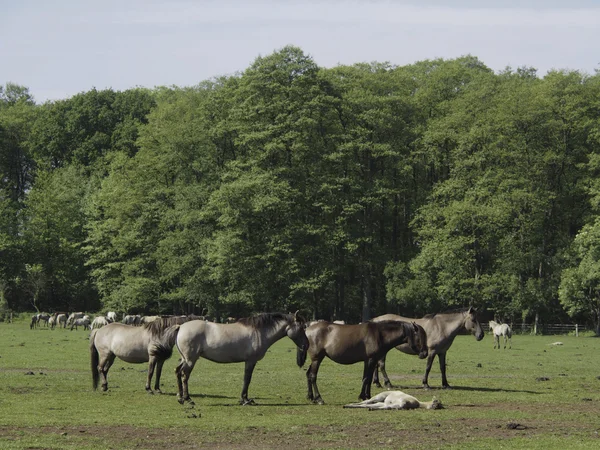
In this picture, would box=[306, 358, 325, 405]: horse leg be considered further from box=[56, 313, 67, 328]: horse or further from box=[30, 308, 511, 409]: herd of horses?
box=[56, 313, 67, 328]: horse

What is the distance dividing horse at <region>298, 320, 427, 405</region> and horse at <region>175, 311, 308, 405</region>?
89cm

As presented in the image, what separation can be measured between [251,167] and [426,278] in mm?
17647

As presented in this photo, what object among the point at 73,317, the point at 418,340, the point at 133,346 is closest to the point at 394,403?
the point at 418,340

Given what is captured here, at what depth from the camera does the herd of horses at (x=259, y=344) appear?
845 inches

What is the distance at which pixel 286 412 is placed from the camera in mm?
19828

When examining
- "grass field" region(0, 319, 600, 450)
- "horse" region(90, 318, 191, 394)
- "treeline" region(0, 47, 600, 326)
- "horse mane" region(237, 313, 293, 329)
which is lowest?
"grass field" region(0, 319, 600, 450)

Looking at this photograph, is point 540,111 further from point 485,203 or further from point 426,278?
point 426,278

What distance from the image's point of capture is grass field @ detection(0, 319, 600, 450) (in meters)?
15.8

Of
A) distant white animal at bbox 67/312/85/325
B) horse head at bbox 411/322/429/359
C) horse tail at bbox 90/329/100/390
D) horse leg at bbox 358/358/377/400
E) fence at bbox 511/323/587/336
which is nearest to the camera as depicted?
horse leg at bbox 358/358/377/400

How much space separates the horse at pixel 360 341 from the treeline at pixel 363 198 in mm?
43257

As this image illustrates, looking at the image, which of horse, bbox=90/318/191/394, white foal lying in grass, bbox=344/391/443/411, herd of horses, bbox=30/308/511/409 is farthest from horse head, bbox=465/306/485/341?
horse, bbox=90/318/191/394

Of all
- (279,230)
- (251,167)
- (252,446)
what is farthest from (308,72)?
(252,446)

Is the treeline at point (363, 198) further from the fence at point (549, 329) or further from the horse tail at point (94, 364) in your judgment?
the horse tail at point (94, 364)

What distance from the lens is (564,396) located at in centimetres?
2350
